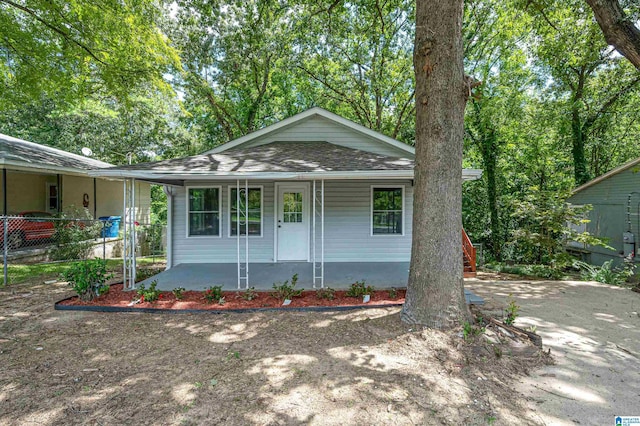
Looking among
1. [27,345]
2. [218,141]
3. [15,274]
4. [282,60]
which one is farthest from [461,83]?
[218,141]

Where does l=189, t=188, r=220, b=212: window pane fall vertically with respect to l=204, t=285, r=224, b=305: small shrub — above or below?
above

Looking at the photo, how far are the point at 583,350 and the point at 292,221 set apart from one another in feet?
20.8

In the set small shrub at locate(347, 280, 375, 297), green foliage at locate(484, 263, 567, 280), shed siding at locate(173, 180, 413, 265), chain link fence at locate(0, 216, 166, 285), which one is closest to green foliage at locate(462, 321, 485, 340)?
small shrub at locate(347, 280, 375, 297)

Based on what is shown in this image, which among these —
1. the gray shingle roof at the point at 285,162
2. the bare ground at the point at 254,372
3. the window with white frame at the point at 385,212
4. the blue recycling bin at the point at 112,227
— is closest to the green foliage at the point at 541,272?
the window with white frame at the point at 385,212

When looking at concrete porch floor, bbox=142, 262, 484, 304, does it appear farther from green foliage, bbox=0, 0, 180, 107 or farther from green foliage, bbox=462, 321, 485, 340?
green foliage, bbox=0, 0, 180, 107

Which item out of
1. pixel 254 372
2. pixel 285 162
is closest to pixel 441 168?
pixel 254 372

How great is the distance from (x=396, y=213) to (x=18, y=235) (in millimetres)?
11198

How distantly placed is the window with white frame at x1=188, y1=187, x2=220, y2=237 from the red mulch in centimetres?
269

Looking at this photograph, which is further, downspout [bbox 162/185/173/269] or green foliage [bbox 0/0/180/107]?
downspout [bbox 162/185/173/269]

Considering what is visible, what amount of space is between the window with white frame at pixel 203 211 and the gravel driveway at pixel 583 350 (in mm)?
6513

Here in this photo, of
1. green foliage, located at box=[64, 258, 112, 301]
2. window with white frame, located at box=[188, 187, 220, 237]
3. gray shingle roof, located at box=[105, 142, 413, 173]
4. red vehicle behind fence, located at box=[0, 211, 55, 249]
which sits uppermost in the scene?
gray shingle roof, located at box=[105, 142, 413, 173]

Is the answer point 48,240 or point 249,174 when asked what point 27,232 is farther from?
point 249,174

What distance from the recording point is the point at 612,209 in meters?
12.0

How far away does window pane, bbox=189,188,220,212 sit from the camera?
838 centimetres
